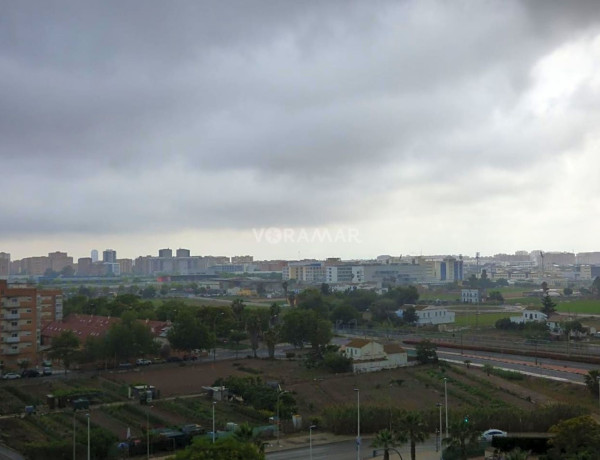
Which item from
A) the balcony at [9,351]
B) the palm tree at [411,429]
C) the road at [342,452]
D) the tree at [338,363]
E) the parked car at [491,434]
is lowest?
the road at [342,452]

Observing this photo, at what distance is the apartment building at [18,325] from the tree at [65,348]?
9.74 ft

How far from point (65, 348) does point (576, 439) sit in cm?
2221

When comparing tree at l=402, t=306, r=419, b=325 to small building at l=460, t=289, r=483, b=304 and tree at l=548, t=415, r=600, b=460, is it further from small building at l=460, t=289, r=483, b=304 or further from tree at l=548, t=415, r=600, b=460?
tree at l=548, t=415, r=600, b=460

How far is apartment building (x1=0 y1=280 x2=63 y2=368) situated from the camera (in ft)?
103

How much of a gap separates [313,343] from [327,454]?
1627cm

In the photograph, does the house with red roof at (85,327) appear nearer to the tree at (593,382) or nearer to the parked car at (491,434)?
the parked car at (491,434)

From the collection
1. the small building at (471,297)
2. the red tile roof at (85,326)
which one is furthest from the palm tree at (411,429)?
the small building at (471,297)

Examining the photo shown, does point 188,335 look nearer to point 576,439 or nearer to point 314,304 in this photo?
point 576,439

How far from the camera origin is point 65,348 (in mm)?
29047

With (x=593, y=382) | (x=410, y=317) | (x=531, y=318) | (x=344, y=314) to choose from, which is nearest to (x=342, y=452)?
(x=593, y=382)

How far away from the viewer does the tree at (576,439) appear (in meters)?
14.0

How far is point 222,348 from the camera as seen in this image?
3778cm

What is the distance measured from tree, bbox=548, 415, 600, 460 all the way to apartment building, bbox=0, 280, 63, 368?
25.2m

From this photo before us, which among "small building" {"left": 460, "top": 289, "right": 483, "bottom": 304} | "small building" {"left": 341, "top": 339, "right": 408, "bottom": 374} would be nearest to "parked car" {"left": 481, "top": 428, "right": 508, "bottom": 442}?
"small building" {"left": 341, "top": 339, "right": 408, "bottom": 374}
